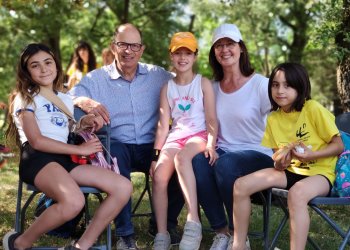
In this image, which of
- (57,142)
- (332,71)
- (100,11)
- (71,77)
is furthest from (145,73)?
(332,71)

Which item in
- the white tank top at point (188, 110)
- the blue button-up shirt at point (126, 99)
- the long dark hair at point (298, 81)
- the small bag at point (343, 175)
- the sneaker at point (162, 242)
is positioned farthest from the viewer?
the blue button-up shirt at point (126, 99)

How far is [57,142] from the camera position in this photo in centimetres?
333

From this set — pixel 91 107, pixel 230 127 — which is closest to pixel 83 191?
pixel 91 107

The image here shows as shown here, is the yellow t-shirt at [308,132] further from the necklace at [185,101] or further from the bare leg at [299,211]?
the necklace at [185,101]

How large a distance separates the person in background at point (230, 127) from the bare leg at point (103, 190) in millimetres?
579

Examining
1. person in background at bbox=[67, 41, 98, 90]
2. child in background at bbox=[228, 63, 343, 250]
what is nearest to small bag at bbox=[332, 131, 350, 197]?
child in background at bbox=[228, 63, 343, 250]

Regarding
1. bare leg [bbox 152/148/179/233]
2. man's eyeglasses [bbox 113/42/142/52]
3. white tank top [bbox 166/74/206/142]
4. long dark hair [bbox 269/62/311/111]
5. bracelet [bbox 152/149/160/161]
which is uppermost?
man's eyeglasses [bbox 113/42/142/52]

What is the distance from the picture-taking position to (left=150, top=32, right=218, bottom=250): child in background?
369 cm

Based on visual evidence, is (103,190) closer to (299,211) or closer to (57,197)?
(57,197)

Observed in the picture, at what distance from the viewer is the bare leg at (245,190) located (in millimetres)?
3307

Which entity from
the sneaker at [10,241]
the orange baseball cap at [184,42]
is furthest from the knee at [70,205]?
the orange baseball cap at [184,42]

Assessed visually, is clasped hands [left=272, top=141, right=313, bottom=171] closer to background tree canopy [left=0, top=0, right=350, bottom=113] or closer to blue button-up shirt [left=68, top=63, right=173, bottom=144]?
blue button-up shirt [left=68, top=63, right=173, bottom=144]

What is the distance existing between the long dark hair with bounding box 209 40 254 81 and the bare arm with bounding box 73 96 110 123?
2.80 feet

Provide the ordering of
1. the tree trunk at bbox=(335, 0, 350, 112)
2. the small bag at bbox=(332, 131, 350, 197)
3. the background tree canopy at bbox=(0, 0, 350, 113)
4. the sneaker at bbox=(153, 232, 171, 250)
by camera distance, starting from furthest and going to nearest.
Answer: the background tree canopy at bbox=(0, 0, 350, 113), the tree trunk at bbox=(335, 0, 350, 112), the sneaker at bbox=(153, 232, 171, 250), the small bag at bbox=(332, 131, 350, 197)
